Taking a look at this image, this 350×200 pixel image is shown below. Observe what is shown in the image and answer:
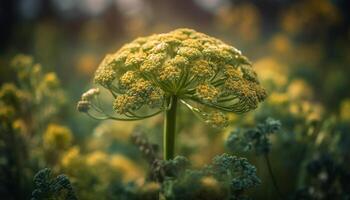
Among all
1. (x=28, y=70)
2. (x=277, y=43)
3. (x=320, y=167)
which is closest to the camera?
(x=320, y=167)

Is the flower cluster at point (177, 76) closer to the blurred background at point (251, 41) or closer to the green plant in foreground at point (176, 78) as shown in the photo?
the green plant in foreground at point (176, 78)

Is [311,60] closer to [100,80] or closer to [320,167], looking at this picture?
[320,167]

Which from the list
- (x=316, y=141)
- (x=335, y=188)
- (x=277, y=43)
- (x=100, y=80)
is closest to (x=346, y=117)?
(x=316, y=141)

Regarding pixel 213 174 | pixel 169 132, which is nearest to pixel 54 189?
pixel 169 132

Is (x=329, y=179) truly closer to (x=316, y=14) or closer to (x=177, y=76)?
(x=177, y=76)

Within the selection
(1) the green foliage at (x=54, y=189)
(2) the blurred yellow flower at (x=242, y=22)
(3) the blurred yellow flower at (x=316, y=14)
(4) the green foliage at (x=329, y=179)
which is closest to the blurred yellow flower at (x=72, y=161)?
(1) the green foliage at (x=54, y=189)
